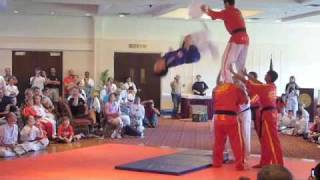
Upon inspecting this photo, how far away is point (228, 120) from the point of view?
6.92 meters

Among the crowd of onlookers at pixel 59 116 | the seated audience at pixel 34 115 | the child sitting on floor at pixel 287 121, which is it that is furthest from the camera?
the child sitting on floor at pixel 287 121

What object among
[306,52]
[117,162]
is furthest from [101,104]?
[306,52]

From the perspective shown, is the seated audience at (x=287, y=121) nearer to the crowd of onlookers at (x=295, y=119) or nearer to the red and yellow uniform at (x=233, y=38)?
the crowd of onlookers at (x=295, y=119)

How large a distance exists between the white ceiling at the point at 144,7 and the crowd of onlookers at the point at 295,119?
238 centimetres

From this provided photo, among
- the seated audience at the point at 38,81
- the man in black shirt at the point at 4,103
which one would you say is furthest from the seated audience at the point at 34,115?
the seated audience at the point at 38,81

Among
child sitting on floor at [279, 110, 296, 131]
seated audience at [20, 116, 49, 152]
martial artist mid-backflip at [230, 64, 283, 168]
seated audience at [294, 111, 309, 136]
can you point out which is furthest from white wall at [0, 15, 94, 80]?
martial artist mid-backflip at [230, 64, 283, 168]

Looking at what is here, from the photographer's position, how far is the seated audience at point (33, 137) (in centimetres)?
913

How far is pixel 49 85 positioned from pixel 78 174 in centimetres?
994

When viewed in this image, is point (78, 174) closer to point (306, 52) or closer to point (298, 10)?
point (298, 10)

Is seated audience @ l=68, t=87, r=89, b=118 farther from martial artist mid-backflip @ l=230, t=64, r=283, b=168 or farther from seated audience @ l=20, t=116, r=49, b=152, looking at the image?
martial artist mid-backflip @ l=230, t=64, r=283, b=168

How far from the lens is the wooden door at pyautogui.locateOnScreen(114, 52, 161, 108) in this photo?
58.9 feet

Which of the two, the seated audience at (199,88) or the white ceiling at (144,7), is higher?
the white ceiling at (144,7)

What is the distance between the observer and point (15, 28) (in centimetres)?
1683

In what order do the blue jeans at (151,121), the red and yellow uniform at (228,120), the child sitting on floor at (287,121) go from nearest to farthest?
the red and yellow uniform at (228,120)
the child sitting on floor at (287,121)
the blue jeans at (151,121)
